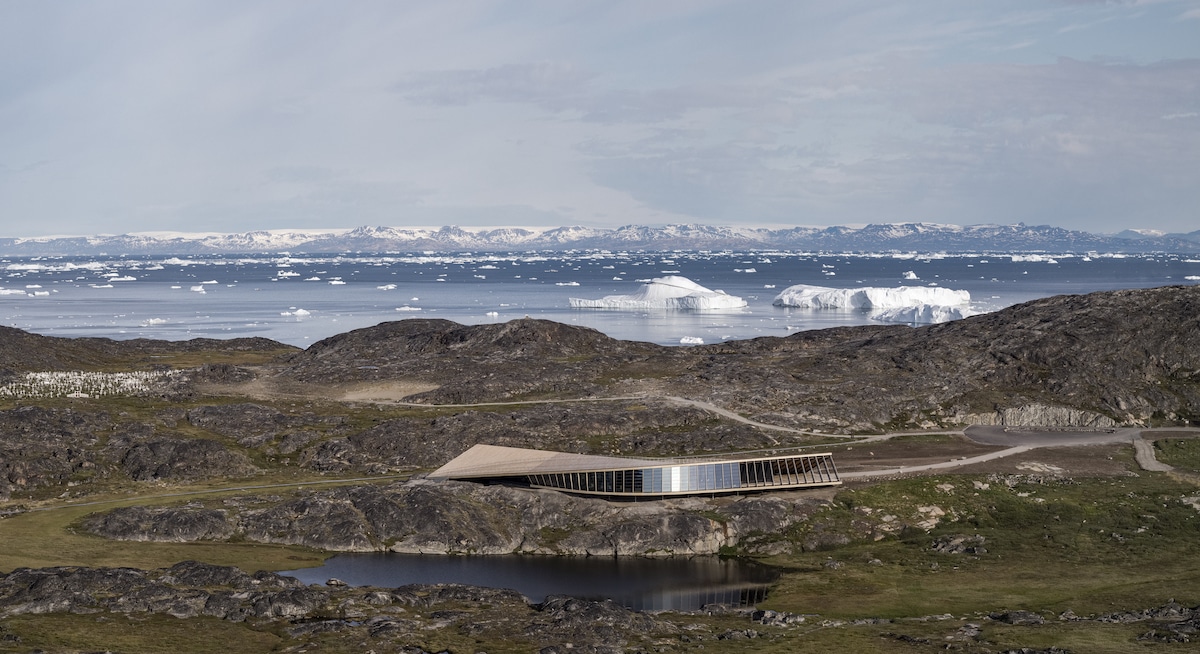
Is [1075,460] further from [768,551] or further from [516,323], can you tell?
[516,323]

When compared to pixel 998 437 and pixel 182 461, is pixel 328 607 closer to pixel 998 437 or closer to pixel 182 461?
pixel 182 461

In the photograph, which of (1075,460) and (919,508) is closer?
(919,508)

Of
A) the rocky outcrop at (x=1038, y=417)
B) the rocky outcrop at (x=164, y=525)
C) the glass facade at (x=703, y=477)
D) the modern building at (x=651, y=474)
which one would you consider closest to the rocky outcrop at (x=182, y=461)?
the rocky outcrop at (x=164, y=525)

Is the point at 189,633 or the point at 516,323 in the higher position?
the point at 516,323

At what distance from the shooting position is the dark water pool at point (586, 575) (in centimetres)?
8938

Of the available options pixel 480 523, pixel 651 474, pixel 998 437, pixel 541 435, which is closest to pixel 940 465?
pixel 998 437

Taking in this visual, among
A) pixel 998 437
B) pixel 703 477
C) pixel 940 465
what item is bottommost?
pixel 940 465

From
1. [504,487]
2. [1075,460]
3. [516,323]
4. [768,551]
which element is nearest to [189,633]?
[504,487]

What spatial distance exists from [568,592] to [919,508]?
125 ft

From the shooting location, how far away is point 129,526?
10044cm

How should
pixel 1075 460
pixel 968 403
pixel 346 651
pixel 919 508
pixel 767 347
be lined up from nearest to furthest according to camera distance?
pixel 346 651 → pixel 919 508 → pixel 1075 460 → pixel 968 403 → pixel 767 347

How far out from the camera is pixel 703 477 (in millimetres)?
110625

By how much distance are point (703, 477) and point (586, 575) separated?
20059 mm

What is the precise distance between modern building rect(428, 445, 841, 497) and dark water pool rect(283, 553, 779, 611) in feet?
33.6
